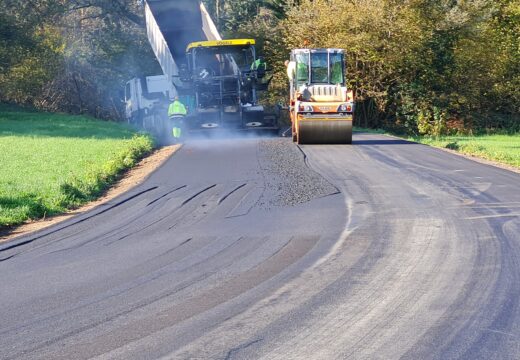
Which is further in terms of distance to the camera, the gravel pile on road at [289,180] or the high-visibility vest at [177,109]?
the high-visibility vest at [177,109]

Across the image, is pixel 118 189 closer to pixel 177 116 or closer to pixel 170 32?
pixel 177 116

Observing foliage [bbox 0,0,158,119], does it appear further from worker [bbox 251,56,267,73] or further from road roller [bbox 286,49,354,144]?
road roller [bbox 286,49,354,144]

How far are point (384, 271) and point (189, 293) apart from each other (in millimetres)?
2061

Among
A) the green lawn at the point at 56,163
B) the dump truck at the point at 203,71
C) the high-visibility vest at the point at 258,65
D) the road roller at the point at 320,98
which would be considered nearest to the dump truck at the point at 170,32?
the dump truck at the point at 203,71

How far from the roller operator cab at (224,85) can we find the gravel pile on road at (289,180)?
6678 millimetres

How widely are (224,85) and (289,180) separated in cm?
1506

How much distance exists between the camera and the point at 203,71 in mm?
31328

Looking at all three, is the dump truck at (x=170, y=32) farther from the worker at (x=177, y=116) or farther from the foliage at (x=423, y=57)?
the foliage at (x=423, y=57)

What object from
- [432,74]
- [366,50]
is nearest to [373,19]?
[366,50]

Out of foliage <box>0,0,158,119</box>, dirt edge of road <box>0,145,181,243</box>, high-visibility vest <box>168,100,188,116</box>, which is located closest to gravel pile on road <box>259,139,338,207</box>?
dirt edge of road <box>0,145,181,243</box>

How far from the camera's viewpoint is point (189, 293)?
7844 millimetres

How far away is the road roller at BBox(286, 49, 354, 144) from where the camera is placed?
25016mm

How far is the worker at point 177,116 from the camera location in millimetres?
29344

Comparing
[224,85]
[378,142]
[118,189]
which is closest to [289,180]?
[118,189]
